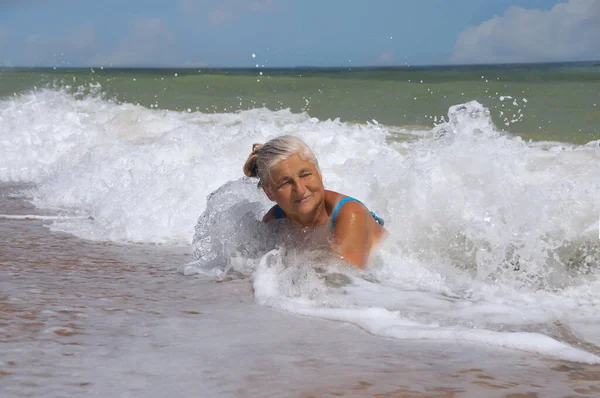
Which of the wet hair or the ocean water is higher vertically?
the wet hair

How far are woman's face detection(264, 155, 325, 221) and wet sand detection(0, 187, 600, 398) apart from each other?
Result: 1.66 feet

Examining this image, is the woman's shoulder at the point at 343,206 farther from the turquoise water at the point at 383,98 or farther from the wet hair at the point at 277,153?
the turquoise water at the point at 383,98

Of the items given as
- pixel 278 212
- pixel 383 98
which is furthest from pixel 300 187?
pixel 383 98

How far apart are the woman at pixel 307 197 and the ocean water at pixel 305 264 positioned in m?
0.13

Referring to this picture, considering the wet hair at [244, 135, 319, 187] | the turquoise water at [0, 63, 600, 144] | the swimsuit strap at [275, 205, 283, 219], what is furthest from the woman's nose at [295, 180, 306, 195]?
the turquoise water at [0, 63, 600, 144]

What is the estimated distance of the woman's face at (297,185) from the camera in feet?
13.0

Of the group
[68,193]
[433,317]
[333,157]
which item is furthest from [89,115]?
[433,317]

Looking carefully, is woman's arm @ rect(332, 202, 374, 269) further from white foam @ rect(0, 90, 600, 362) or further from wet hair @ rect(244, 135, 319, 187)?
wet hair @ rect(244, 135, 319, 187)

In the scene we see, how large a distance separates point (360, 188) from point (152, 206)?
1.72m

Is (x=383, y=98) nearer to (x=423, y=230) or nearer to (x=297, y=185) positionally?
(x=423, y=230)

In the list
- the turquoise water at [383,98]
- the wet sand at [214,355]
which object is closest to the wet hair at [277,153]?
the wet sand at [214,355]

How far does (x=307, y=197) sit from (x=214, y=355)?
1352 mm

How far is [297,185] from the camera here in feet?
13.0

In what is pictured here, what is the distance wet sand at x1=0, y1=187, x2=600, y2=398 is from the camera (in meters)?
2.49
